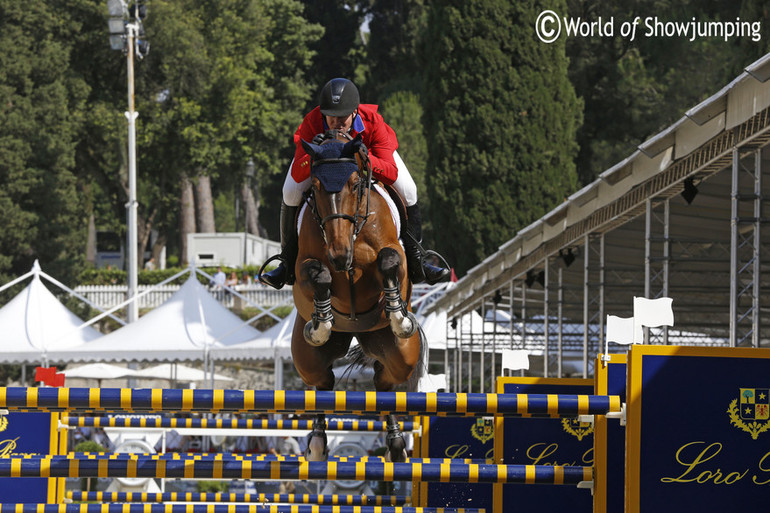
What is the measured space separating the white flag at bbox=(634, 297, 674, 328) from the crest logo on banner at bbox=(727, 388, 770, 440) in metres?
0.51

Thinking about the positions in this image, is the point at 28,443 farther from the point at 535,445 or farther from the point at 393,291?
the point at 535,445

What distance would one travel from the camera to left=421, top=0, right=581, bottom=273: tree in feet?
109

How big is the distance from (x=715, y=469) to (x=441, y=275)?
2.46 meters

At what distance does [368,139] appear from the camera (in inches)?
255

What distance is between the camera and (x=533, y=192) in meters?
33.4

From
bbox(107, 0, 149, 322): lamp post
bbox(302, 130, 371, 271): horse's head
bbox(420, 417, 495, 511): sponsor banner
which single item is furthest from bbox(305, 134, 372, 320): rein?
bbox(107, 0, 149, 322): lamp post

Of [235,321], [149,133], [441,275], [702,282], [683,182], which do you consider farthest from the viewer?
[149,133]

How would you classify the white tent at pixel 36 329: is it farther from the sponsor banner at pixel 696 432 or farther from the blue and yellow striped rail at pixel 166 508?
the sponsor banner at pixel 696 432

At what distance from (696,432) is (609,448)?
79 cm

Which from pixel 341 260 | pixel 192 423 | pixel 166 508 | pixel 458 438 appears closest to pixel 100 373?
pixel 458 438

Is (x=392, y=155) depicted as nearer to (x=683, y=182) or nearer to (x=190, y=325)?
(x=683, y=182)

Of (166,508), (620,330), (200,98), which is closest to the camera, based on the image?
(166,508)

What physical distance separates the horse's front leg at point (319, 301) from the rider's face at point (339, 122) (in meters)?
0.87

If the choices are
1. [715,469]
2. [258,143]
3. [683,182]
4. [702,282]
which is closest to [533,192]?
[702,282]
